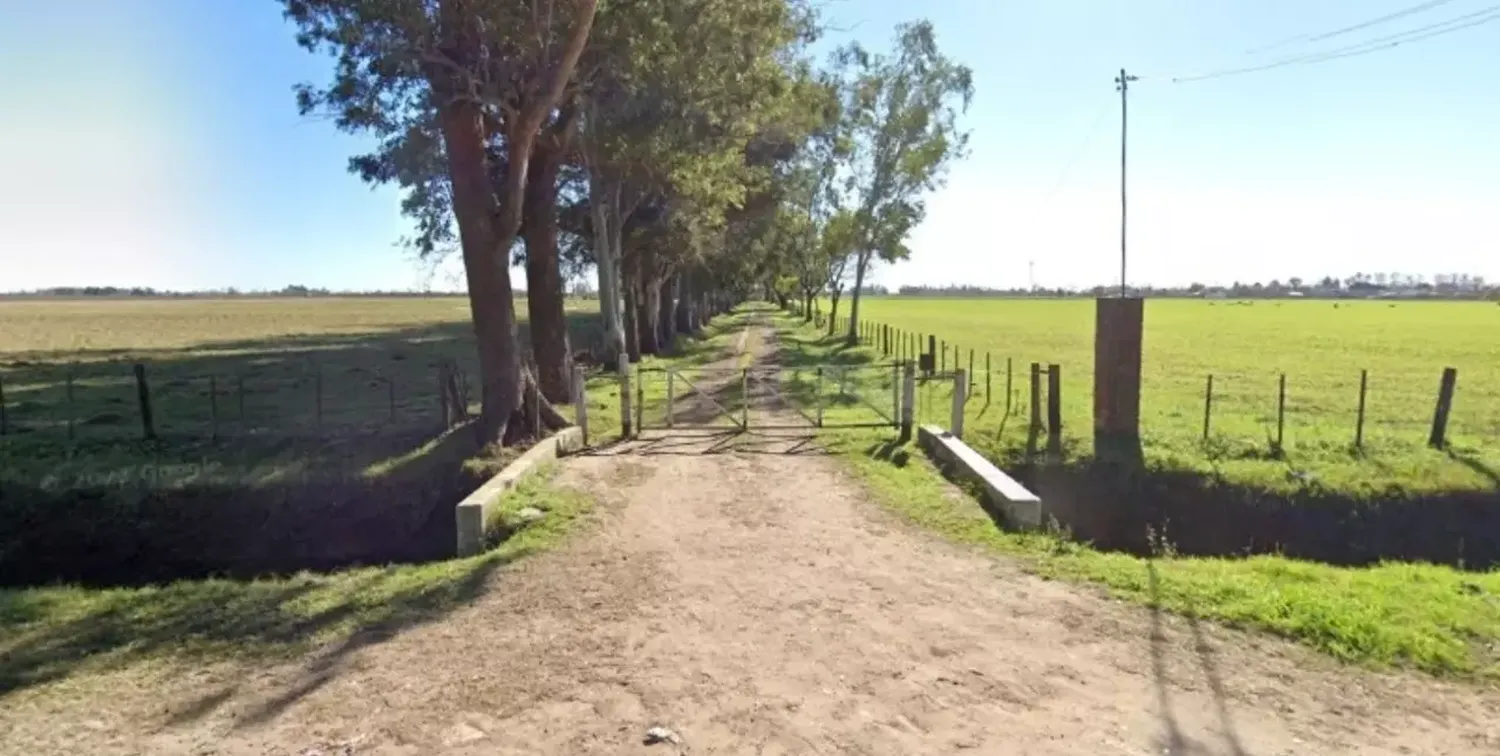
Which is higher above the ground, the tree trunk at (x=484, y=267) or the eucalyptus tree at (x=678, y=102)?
the eucalyptus tree at (x=678, y=102)

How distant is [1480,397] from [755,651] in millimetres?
24144

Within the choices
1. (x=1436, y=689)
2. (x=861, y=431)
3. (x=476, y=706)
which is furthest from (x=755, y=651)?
(x=861, y=431)

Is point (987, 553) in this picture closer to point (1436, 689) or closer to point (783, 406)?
point (1436, 689)

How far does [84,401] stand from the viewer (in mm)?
23484

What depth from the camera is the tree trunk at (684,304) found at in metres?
48.9

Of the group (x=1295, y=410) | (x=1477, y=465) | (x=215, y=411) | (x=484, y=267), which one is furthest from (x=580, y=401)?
(x=1295, y=410)

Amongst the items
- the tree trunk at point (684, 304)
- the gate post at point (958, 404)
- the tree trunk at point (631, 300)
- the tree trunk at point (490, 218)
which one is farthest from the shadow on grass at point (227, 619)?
the tree trunk at point (684, 304)

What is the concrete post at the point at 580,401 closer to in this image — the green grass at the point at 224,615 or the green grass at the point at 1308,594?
the green grass at the point at 224,615

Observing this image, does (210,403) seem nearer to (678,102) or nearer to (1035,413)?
(678,102)

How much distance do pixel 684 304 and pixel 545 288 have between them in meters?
32.1

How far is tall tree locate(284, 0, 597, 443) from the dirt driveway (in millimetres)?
7223

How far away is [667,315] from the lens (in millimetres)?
44781

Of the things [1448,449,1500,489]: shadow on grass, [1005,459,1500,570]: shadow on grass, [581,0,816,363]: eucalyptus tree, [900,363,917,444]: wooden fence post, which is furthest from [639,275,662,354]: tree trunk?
[1448,449,1500,489]: shadow on grass

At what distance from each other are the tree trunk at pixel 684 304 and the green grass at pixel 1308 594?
38.5 meters
